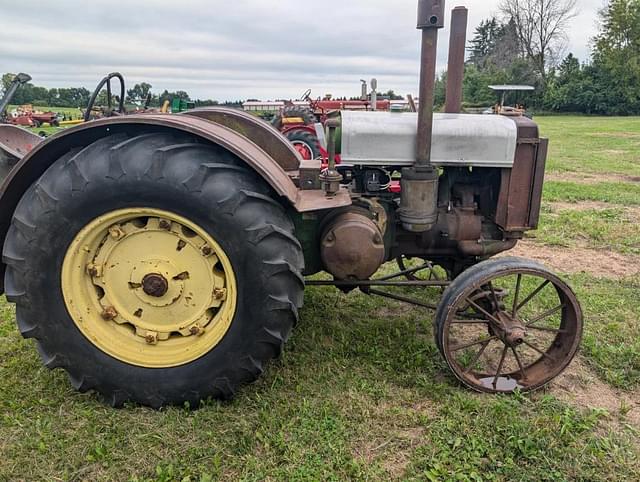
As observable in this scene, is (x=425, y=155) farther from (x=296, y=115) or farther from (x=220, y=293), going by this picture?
(x=296, y=115)

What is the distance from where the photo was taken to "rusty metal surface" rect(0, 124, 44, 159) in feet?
9.44

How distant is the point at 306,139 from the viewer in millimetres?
10570

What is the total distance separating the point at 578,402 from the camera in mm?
2707

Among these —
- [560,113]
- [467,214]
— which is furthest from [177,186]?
[560,113]

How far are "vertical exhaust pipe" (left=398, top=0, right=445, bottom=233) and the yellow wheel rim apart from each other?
1069mm

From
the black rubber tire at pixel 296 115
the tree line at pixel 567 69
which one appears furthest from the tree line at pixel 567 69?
A: the black rubber tire at pixel 296 115

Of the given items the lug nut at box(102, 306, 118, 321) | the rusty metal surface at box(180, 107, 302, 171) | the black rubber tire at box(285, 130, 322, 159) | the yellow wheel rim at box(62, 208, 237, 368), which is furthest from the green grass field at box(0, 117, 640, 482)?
the black rubber tire at box(285, 130, 322, 159)

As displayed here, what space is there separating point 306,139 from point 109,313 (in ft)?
27.7

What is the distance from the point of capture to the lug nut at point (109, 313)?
251 centimetres

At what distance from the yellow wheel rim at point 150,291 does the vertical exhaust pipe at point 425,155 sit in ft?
3.51

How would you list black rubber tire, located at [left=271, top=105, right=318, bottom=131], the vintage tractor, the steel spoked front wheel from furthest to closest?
black rubber tire, located at [left=271, top=105, right=318, bottom=131] → the steel spoked front wheel → the vintage tractor

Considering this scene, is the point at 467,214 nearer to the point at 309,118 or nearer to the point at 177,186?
the point at 177,186

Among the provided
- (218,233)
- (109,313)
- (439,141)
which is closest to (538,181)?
(439,141)

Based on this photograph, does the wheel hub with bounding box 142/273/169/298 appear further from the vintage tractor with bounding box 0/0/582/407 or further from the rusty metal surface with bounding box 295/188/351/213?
the rusty metal surface with bounding box 295/188/351/213
